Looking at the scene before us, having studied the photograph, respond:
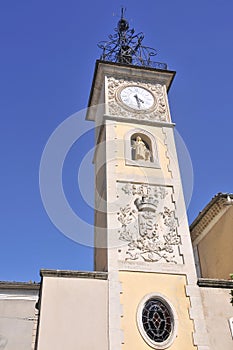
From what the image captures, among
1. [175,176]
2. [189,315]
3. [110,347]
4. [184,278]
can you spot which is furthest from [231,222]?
[110,347]

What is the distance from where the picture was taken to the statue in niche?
484 inches

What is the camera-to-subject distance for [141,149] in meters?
12.4

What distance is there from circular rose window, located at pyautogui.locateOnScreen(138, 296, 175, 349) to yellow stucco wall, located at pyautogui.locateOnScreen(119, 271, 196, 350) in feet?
0.38

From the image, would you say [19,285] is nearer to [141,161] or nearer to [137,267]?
[137,267]

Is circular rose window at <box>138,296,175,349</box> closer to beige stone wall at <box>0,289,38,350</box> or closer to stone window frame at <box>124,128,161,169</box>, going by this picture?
beige stone wall at <box>0,289,38,350</box>

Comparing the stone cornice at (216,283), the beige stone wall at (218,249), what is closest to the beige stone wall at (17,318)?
the stone cornice at (216,283)

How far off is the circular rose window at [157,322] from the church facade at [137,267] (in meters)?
0.02

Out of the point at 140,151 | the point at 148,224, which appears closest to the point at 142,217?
the point at 148,224

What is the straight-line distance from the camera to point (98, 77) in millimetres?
14688

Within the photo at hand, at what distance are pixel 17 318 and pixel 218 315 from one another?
18.0 ft

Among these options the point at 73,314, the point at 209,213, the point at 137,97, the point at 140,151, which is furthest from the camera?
the point at 137,97

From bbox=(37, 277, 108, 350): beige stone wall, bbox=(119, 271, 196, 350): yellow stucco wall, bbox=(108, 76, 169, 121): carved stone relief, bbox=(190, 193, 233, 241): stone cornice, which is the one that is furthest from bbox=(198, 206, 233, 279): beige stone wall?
bbox=(37, 277, 108, 350): beige stone wall

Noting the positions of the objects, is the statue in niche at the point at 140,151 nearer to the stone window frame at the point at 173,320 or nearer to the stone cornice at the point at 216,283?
the stone cornice at the point at 216,283

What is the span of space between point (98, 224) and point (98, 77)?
558 centimetres
